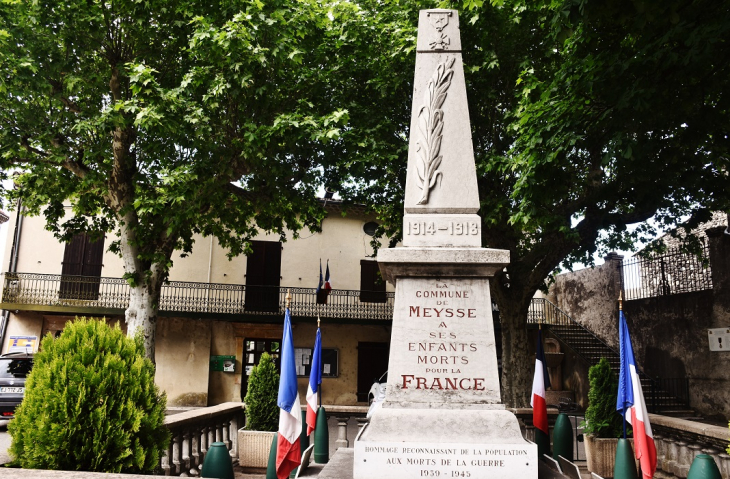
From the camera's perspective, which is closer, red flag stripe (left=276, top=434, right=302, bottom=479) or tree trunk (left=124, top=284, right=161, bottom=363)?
red flag stripe (left=276, top=434, right=302, bottom=479)

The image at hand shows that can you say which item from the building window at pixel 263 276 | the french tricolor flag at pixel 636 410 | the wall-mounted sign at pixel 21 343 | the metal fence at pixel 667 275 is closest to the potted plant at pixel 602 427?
the french tricolor flag at pixel 636 410

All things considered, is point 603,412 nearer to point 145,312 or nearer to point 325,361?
point 145,312

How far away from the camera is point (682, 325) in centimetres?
1688

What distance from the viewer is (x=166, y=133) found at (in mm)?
10734

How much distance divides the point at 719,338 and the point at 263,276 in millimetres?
15165

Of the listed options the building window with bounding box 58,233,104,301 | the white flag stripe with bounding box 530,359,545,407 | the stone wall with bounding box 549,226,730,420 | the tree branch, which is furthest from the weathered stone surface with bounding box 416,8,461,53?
the building window with bounding box 58,233,104,301

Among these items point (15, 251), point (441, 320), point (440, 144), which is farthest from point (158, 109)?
point (15, 251)

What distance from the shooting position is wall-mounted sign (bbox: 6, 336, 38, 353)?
19547 mm

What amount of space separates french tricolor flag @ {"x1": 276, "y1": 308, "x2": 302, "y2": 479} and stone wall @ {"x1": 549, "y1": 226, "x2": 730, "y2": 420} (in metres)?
13.3

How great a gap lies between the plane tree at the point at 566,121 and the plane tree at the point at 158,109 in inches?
64.5

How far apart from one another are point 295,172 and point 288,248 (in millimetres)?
9459

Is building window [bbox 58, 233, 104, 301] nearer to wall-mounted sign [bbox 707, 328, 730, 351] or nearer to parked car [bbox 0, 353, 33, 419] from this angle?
parked car [bbox 0, 353, 33, 419]

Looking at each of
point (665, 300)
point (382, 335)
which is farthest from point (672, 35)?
point (382, 335)

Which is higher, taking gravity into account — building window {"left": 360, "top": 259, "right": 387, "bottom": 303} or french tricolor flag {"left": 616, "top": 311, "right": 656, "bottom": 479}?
building window {"left": 360, "top": 259, "right": 387, "bottom": 303}
